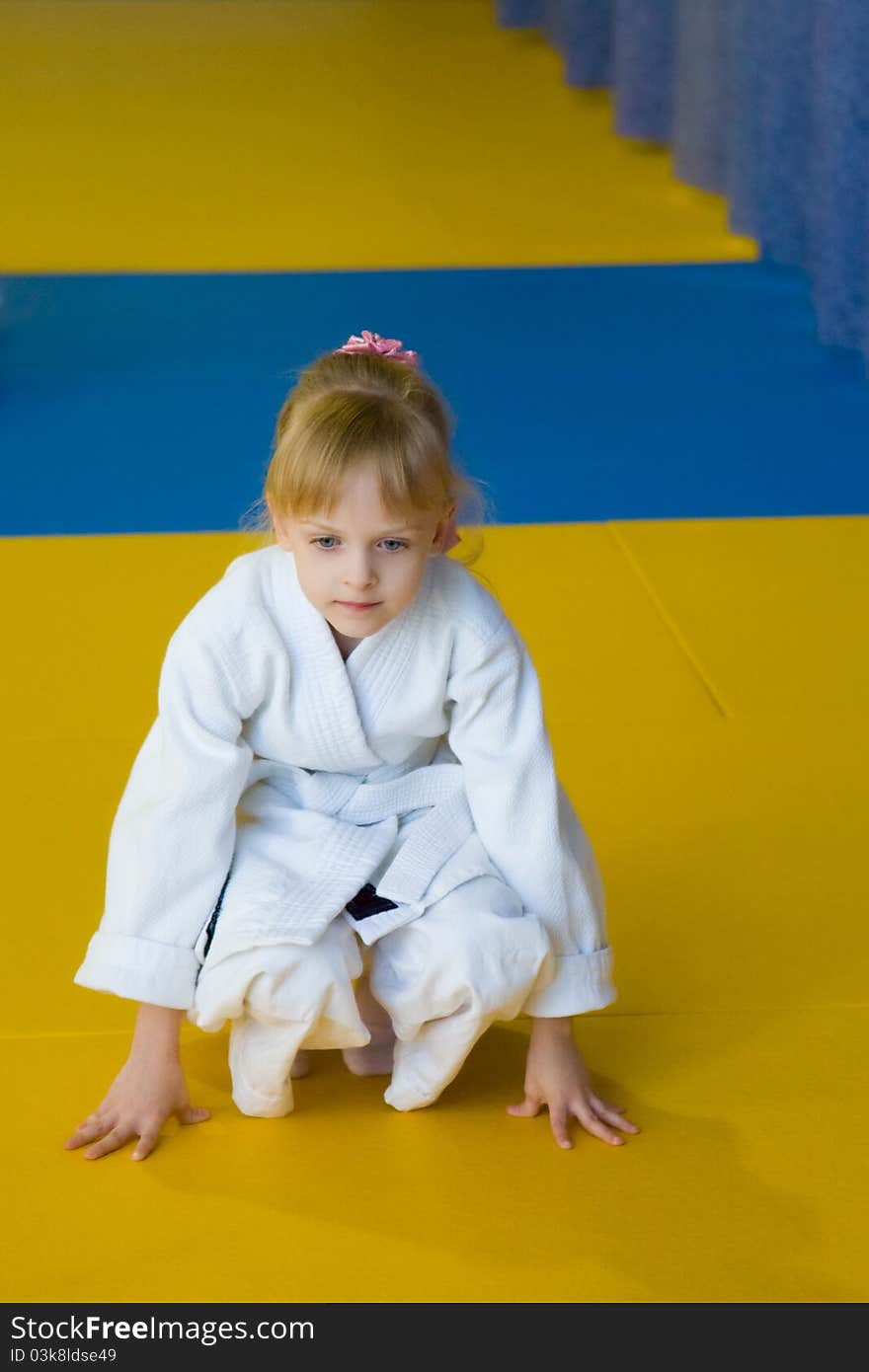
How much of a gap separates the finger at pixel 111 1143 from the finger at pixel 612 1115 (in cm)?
54

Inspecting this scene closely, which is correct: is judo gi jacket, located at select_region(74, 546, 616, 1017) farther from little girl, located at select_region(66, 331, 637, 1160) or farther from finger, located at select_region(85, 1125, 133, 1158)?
finger, located at select_region(85, 1125, 133, 1158)

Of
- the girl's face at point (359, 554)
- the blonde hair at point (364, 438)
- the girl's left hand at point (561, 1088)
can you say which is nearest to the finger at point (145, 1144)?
the girl's left hand at point (561, 1088)

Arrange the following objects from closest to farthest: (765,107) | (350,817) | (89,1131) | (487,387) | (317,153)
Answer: (89,1131) < (350,817) < (487,387) < (765,107) < (317,153)

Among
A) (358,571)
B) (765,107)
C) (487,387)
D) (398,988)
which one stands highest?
(765,107)

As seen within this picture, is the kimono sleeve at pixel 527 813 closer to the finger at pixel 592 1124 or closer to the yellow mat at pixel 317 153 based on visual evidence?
the finger at pixel 592 1124

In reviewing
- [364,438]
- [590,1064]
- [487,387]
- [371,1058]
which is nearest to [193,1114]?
[371,1058]

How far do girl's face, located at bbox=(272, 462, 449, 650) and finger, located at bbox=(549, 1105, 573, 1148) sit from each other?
590mm

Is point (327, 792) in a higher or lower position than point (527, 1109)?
higher

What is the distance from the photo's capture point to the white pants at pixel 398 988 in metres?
1.93

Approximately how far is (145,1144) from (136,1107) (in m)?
0.04

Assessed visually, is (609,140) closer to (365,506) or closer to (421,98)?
(421,98)

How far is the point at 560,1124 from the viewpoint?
204 centimetres

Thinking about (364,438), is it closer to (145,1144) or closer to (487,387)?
(145,1144)

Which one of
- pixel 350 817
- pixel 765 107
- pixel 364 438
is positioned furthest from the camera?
pixel 765 107
